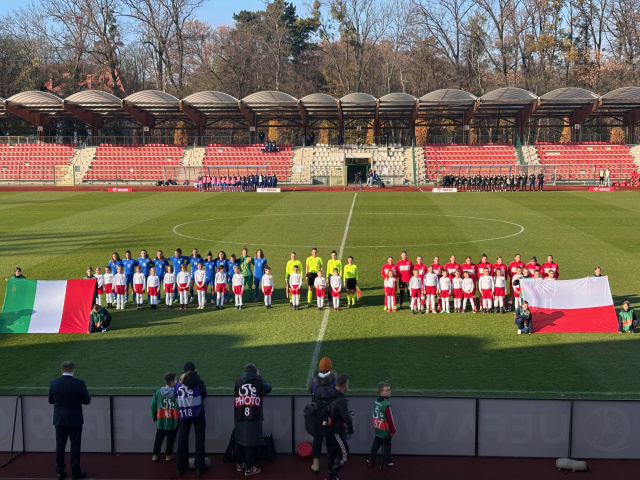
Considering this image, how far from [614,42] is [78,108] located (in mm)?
61377

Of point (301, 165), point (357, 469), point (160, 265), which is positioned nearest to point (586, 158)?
point (301, 165)

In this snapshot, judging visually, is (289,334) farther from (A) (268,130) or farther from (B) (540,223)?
(A) (268,130)

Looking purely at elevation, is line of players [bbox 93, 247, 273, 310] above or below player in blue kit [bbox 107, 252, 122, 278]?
below

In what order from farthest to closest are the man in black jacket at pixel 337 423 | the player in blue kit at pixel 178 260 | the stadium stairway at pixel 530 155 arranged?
the stadium stairway at pixel 530 155 < the player in blue kit at pixel 178 260 < the man in black jacket at pixel 337 423

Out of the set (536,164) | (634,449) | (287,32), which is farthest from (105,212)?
(287,32)

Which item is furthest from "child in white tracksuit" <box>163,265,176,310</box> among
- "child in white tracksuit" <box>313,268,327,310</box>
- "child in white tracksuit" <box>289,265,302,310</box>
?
"child in white tracksuit" <box>313,268,327,310</box>

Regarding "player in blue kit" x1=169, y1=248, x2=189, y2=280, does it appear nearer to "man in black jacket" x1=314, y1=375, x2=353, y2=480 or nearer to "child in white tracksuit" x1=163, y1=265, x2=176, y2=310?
"child in white tracksuit" x1=163, y1=265, x2=176, y2=310

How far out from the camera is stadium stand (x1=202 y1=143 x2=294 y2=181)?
55594 mm

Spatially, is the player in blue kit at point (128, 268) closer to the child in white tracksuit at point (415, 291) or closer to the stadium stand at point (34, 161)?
the child in white tracksuit at point (415, 291)

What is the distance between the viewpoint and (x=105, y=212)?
35344 mm

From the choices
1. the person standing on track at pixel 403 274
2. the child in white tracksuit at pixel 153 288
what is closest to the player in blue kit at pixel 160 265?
the child in white tracksuit at pixel 153 288

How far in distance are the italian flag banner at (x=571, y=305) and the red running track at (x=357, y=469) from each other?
5906mm

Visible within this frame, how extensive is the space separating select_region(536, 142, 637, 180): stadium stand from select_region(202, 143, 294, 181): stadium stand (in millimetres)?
22244

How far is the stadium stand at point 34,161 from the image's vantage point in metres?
57.6
